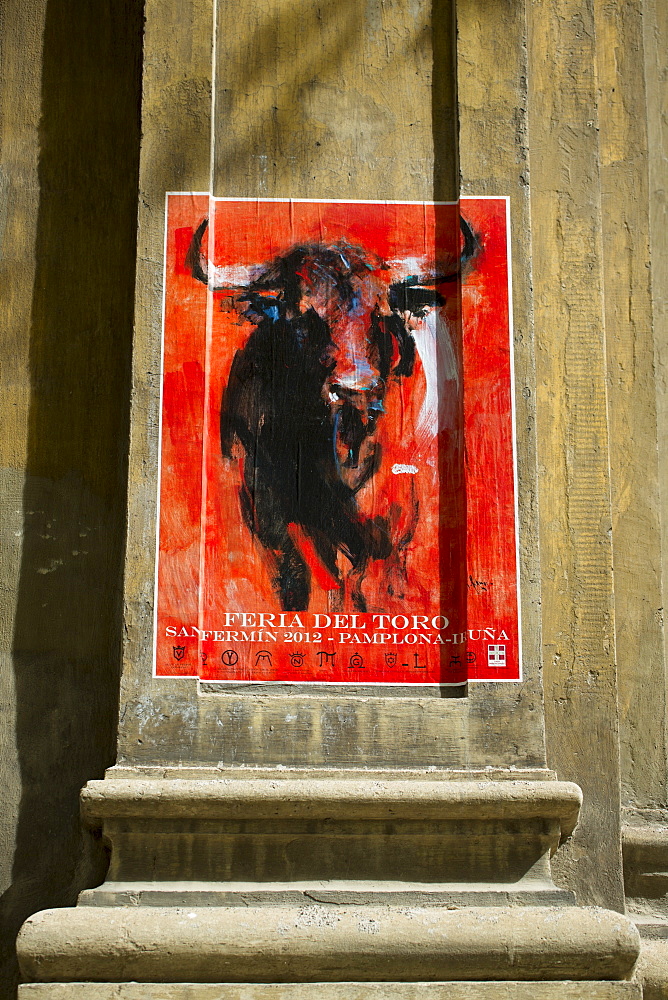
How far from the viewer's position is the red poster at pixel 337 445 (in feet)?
13.7

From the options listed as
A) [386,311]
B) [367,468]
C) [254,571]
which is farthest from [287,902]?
[386,311]

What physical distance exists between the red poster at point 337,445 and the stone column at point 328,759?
0.08m

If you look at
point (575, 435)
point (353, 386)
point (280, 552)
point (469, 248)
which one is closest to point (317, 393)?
point (353, 386)

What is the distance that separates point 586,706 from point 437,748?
67 cm

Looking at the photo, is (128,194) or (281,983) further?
(128,194)

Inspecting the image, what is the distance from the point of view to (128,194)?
5023 millimetres

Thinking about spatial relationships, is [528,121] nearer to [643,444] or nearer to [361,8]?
[361,8]

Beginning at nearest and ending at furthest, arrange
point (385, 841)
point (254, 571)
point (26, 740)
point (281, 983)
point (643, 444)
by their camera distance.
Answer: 1. point (281, 983)
2. point (385, 841)
3. point (254, 571)
4. point (26, 740)
5. point (643, 444)

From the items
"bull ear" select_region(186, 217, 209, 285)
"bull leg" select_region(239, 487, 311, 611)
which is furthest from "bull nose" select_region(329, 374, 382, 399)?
"bull ear" select_region(186, 217, 209, 285)

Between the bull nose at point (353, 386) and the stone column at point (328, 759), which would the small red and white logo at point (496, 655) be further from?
the bull nose at point (353, 386)

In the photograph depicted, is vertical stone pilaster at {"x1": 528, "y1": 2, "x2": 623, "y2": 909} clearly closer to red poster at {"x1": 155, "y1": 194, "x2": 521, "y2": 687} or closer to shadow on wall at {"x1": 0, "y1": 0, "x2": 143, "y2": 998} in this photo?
red poster at {"x1": 155, "y1": 194, "x2": 521, "y2": 687}

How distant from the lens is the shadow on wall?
447 cm

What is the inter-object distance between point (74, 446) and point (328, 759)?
1743mm

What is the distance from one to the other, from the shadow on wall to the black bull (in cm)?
72
